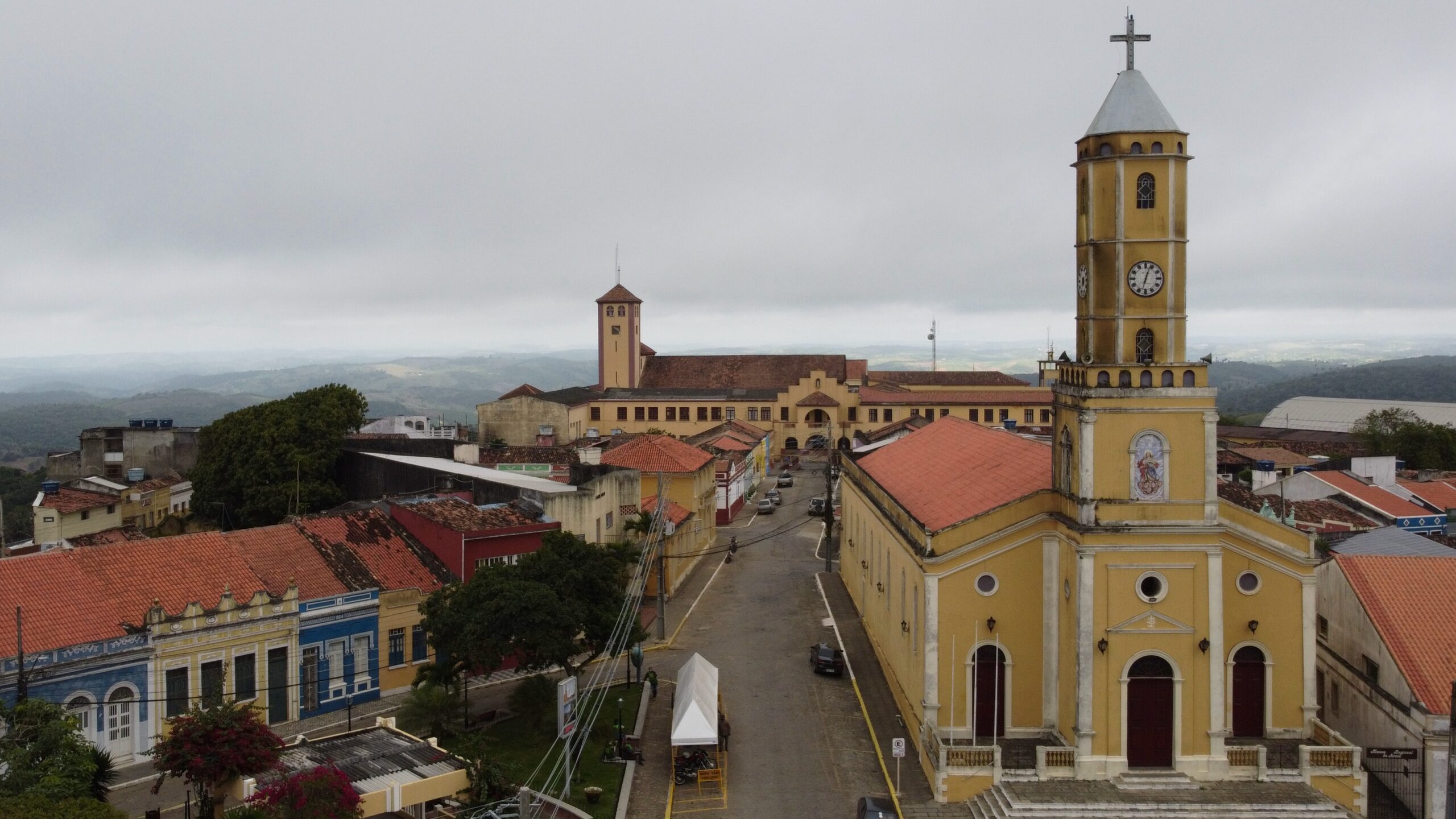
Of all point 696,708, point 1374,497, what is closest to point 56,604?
point 696,708

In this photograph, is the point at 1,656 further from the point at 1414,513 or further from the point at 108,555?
the point at 1414,513

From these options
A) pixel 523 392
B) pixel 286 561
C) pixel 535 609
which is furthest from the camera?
pixel 523 392

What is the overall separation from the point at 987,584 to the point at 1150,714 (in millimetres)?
4330

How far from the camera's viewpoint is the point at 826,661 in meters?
33.3

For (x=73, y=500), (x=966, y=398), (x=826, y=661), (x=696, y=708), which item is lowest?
(x=826, y=661)

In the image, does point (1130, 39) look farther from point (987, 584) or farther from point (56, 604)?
point (56, 604)

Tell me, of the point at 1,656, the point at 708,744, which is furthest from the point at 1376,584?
the point at 1,656

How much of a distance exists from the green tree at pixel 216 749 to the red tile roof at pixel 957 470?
1489 centimetres

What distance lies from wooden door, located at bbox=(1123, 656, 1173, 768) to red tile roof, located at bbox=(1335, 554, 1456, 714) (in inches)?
224

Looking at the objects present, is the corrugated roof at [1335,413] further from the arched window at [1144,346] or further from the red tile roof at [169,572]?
the red tile roof at [169,572]

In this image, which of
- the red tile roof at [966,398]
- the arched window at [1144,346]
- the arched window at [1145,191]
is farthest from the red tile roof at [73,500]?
the red tile roof at [966,398]

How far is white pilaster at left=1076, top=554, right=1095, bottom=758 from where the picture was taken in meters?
23.5

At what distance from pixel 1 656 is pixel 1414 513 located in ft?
159

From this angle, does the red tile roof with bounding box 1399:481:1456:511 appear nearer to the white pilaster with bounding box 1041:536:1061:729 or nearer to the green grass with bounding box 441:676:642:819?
the white pilaster with bounding box 1041:536:1061:729
